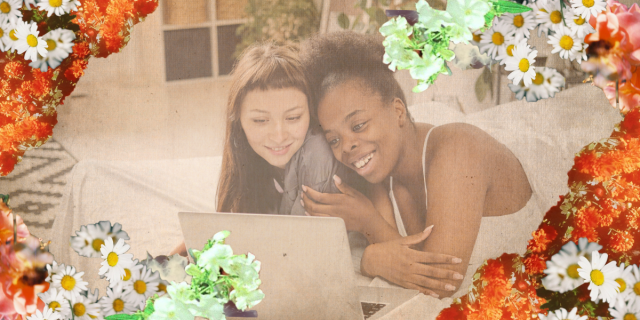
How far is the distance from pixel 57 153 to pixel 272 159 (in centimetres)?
73

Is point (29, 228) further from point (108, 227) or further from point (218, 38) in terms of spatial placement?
point (218, 38)

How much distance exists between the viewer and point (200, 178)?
1.50m

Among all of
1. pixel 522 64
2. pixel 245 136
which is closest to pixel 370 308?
pixel 245 136

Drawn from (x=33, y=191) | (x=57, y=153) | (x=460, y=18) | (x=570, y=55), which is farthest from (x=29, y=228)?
(x=570, y=55)

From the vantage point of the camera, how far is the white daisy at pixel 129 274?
149 centimetres

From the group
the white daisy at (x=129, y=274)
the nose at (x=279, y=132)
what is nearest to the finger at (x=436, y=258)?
the nose at (x=279, y=132)

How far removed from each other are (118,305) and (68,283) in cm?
19

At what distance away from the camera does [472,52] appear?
1443 millimetres

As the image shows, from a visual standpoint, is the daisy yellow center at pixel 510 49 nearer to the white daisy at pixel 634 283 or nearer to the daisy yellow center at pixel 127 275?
the white daisy at pixel 634 283

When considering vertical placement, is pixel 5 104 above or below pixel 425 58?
below

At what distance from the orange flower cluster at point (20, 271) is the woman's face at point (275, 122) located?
81cm

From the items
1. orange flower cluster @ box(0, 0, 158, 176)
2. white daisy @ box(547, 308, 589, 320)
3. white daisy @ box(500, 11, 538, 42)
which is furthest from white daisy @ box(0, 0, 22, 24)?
white daisy @ box(547, 308, 589, 320)

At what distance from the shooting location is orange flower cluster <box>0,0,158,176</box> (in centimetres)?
152

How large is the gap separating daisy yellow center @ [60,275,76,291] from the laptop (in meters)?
0.55
